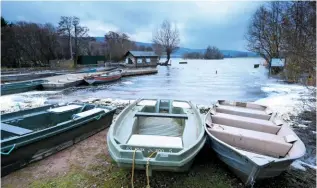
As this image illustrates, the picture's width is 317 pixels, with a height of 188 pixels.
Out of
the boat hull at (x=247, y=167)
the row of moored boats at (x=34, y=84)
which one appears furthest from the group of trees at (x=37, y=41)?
the boat hull at (x=247, y=167)

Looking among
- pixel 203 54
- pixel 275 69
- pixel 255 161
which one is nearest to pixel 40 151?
pixel 255 161

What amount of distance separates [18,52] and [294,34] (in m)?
37.4

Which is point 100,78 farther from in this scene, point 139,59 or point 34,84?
point 139,59

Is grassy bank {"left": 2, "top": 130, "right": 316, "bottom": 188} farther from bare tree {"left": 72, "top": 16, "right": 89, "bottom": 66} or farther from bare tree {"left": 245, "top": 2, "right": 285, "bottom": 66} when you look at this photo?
bare tree {"left": 72, "top": 16, "right": 89, "bottom": 66}

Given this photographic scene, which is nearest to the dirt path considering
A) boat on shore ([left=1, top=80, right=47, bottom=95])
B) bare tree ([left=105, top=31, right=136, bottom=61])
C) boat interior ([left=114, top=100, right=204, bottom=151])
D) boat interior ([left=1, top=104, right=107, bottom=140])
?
boat interior ([left=1, top=104, right=107, bottom=140])

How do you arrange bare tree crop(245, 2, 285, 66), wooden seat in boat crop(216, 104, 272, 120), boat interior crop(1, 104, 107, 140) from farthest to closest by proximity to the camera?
bare tree crop(245, 2, 285, 66), wooden seat in boat crop(216, 104, 272, 120), boat interior crop(1, 104, 107, 140)

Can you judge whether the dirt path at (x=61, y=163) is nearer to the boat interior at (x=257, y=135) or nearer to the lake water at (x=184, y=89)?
the boat interior at (x=257, y=135)

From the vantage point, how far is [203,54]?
418ft

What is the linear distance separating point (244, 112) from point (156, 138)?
3068 mm

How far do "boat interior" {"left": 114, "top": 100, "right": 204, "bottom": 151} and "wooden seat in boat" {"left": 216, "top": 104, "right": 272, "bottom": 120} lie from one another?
101 centimetres

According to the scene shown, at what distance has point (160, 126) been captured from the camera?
512cm

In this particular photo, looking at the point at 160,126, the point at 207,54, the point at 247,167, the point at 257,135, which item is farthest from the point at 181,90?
the point at 207,54

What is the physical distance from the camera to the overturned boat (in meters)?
3.12

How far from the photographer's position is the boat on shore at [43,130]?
388cm
